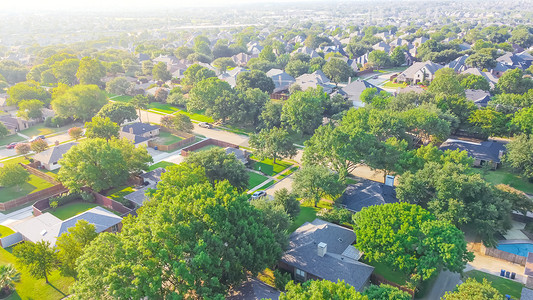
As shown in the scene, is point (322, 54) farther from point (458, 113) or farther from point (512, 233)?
point (512, 233)

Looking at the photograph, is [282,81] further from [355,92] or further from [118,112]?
[118,112]

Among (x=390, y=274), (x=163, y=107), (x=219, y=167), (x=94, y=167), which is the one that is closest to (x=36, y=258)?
(x=94, y=167)

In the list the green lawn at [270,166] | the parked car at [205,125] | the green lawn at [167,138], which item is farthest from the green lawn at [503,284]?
the parked car at [205,125]

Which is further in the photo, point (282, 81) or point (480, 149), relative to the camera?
point (282, 81)

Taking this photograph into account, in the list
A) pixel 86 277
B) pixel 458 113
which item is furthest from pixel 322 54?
pixel 86 277

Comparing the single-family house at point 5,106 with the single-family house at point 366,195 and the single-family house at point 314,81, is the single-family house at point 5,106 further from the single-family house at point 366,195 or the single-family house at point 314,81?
the single-family house at point 366,195
